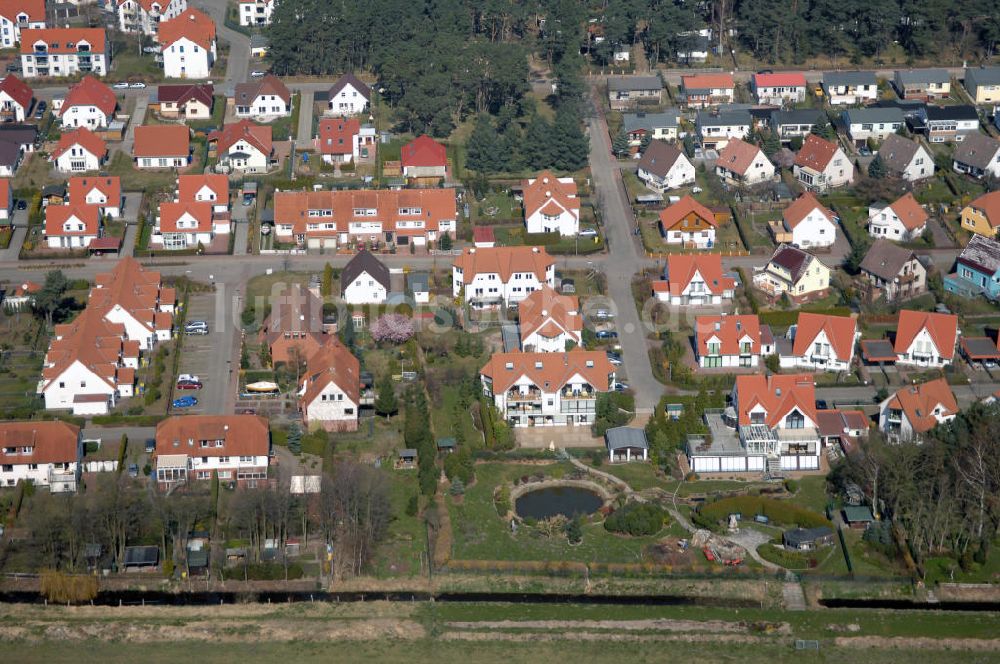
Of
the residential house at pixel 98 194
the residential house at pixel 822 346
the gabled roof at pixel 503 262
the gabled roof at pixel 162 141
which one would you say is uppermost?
the gabled roof at pixel 162 141

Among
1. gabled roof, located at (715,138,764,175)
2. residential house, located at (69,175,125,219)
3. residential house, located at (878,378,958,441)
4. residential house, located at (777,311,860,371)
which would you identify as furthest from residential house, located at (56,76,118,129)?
residential house, located at (878,378,958,441)

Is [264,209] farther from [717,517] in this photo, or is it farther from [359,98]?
[717,517]

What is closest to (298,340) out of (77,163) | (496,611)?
(496,611)

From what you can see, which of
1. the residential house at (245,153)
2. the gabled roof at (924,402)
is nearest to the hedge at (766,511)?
the gabled roof at (924,402)

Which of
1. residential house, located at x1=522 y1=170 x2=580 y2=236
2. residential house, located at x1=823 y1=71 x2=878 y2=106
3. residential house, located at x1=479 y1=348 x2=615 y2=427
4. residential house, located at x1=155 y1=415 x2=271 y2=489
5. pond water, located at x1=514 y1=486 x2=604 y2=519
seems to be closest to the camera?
pond water, located at x1=514 y1=486 x2=604 y2=519

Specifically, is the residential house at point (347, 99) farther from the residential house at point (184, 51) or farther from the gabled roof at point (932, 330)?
the gabled roof at point (932, 330)

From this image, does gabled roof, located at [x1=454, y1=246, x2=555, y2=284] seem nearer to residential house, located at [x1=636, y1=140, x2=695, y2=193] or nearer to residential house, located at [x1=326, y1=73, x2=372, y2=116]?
residential house, located at [x1=636, y1=140, x2=695, y2=193]
